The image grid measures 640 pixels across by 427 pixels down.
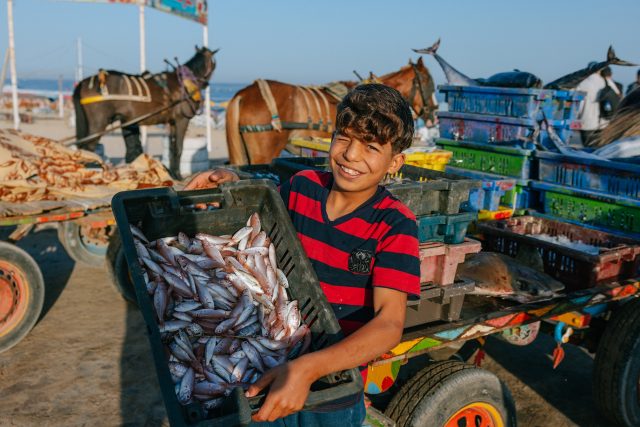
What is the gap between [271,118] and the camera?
31.8 ft

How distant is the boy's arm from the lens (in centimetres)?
167

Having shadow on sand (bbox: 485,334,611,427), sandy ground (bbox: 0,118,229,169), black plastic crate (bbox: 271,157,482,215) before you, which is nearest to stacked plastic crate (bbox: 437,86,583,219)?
shadow on sand (bbox: 485,334,611,427)

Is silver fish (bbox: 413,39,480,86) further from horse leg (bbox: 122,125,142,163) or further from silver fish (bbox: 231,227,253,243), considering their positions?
horse leg (bbox: 122,125,142,163)

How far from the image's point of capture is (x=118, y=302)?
21.5 feet

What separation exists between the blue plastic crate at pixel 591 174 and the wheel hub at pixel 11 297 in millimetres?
4922

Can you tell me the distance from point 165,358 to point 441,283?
1.73 m

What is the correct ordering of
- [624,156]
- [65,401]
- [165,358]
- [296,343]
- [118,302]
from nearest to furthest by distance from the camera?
[165,358] < [296,343] < [65,401] < [624,156] < [118,302]

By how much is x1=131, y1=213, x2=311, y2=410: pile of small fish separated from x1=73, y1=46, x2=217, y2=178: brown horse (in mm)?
9818

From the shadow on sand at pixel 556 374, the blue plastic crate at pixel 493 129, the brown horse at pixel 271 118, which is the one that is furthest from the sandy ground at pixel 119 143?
the shadow on sand at pixel 556 374

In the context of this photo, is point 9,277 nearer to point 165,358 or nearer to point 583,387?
point 165,358

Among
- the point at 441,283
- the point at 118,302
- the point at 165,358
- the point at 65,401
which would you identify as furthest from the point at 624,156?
the point at 118,302

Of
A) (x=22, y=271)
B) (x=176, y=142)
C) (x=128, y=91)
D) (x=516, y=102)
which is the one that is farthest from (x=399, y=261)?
(x=176, y=142)

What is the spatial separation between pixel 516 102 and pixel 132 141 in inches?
379

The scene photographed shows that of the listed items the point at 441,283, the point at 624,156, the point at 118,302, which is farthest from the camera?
the point at 118,302
